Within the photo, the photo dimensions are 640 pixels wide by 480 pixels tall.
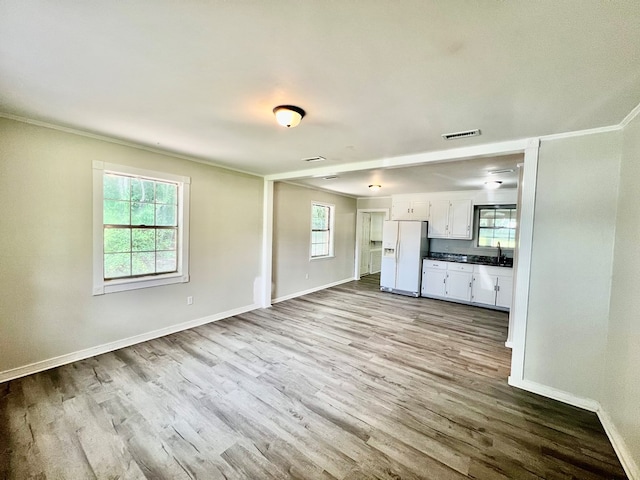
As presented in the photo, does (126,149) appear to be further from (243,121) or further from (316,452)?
(316,452)

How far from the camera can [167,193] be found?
3.83 meters

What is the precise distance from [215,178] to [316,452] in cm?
386

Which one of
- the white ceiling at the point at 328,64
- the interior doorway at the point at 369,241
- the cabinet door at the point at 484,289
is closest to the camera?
the white ceiling at the point at 328,64

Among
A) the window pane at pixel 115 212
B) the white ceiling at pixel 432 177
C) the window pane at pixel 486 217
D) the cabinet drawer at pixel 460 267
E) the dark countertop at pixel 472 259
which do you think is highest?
the white ceiling at pixel 432 177

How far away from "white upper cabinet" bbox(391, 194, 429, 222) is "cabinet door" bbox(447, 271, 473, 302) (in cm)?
153

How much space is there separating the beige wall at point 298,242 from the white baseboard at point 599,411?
414cm

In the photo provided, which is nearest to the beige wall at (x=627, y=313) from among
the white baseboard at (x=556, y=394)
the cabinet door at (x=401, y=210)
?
the white baseboard at (x=556, y=394)

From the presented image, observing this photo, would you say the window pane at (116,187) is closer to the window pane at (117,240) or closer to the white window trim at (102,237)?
the white window trim at (102,237)

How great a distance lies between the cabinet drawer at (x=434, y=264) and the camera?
5.97 m

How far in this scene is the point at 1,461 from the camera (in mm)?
1722

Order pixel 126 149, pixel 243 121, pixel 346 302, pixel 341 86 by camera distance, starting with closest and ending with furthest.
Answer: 1. pixel 341 86
2. pixel 243 121
3. pixel 126 149
4. pixel 346 302

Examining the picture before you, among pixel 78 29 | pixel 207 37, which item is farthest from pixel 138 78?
pixel 207 37

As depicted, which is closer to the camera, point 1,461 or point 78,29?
point 78,29

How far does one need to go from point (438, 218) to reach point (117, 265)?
628 cm
